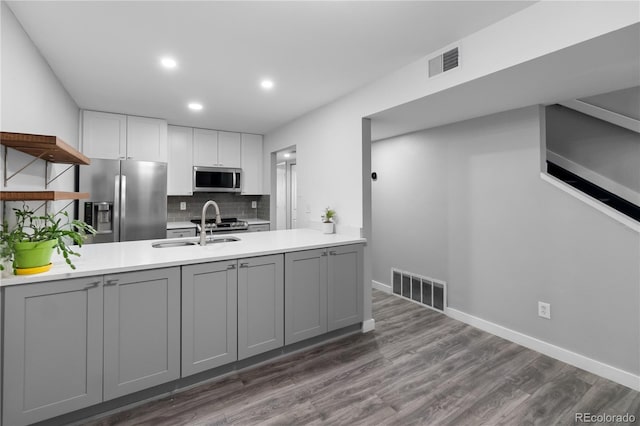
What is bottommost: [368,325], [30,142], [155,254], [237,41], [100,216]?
[368,325]

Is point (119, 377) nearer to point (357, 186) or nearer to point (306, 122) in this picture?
point (357, 186)

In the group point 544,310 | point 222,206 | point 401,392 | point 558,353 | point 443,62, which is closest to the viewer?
point 401,392

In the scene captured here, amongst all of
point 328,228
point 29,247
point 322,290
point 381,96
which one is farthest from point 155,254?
point 381,96

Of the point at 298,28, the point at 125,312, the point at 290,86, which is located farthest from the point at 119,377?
the point at 290,86

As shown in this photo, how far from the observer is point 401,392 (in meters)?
2.06

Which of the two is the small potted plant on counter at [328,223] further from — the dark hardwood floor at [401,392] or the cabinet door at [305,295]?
the dark hardwood floor at [401,392]

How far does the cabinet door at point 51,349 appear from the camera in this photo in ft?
5.13

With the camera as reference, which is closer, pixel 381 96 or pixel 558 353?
pixel 558 353

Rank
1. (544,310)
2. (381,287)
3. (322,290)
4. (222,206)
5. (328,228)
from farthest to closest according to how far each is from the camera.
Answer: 1. (222,206)
2. (381,287)
3. (328,228)
4. (322,290)
5. (544,310)

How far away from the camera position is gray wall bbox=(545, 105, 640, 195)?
2.70 metres

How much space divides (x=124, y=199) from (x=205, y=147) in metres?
1.54

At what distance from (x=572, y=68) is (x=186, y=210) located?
201 inches

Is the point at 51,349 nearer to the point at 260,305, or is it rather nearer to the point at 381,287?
the point at 260,305

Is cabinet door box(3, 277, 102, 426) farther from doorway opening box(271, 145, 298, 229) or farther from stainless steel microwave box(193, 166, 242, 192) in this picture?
doorway opening box(271, 145, 298, 229)
